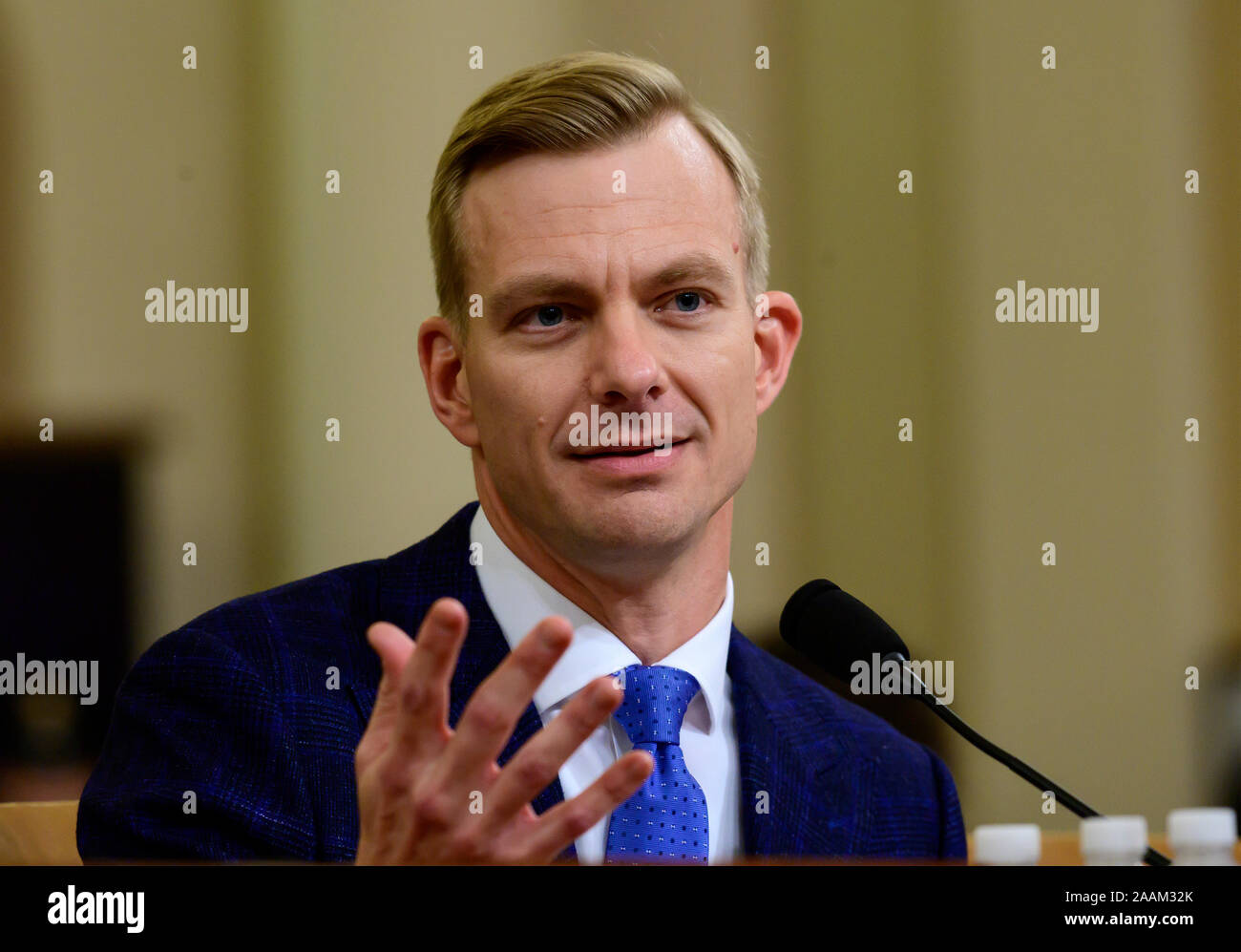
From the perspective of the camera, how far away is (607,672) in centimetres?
182

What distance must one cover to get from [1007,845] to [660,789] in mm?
409

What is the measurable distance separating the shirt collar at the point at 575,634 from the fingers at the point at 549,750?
1.50 feet

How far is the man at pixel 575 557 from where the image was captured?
5.63 feet

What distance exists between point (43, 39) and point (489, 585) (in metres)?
0.97

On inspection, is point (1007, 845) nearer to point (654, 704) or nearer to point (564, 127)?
point (654, 704)

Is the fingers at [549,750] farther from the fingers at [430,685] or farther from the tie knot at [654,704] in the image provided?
the tie knot at [654,704]

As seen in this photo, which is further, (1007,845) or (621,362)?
(621,362)

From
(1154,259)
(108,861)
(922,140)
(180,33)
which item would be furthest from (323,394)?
(1154,259)

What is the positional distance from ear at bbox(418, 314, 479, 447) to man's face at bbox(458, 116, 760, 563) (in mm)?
18

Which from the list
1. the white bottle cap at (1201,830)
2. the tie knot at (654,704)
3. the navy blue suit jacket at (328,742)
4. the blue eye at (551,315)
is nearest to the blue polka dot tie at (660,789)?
the tie knot at (654,704)

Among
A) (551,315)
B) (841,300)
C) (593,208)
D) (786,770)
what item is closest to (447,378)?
(551,315)

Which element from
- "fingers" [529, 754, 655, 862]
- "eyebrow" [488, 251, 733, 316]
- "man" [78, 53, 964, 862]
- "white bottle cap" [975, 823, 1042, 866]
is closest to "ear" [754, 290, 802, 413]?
"man" [78, 53, 964, 862]

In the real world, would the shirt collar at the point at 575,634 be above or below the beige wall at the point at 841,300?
below
